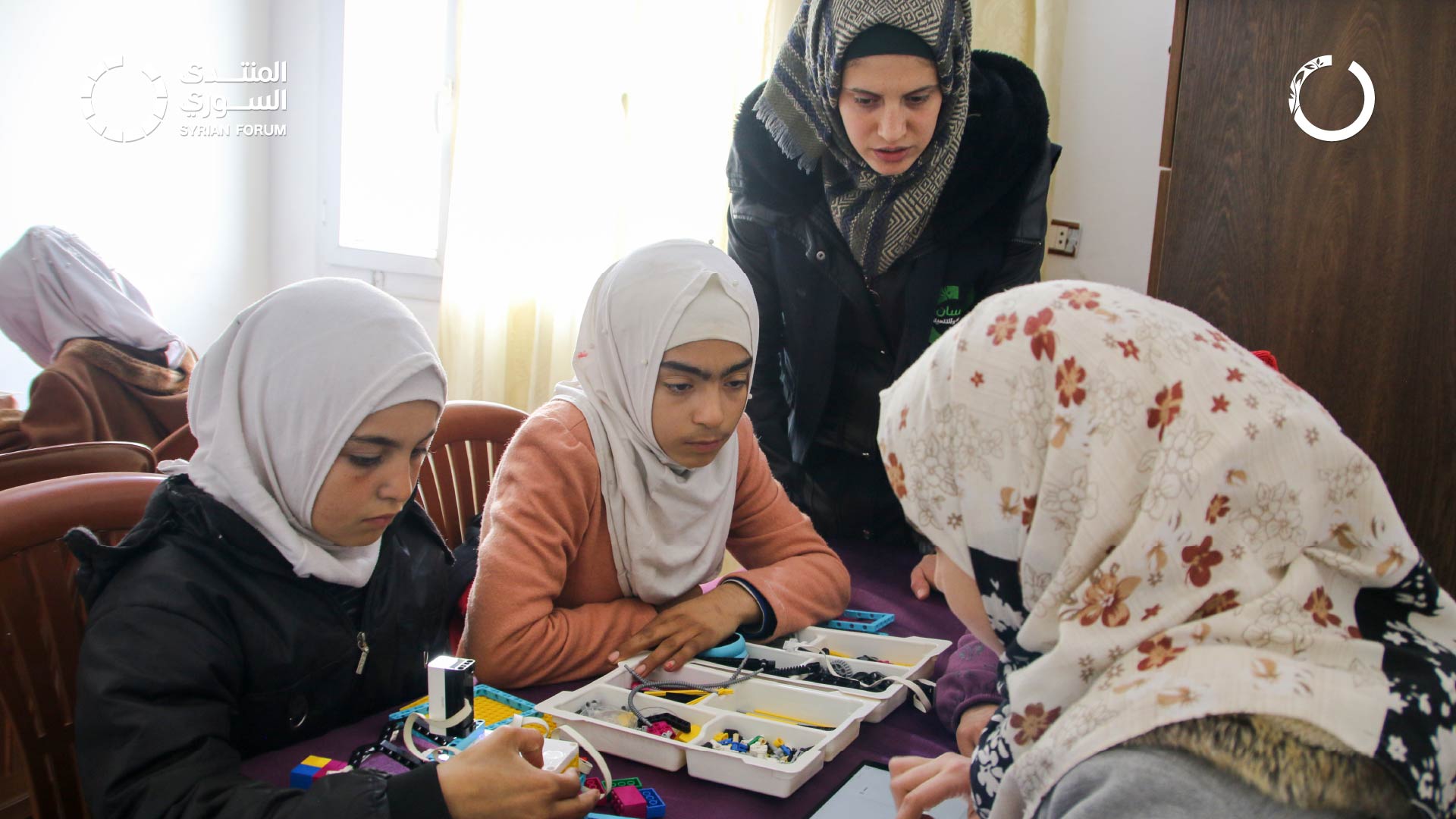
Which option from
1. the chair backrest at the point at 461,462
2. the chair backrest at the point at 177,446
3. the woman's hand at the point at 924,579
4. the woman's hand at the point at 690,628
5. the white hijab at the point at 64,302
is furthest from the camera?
the white hijab at the point at 64,302

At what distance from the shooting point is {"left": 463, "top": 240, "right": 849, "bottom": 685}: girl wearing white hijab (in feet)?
4.11

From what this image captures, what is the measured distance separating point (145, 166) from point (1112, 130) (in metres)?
3.58

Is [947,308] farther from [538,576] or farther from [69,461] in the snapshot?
[69,461]

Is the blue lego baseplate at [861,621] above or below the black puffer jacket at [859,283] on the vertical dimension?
below

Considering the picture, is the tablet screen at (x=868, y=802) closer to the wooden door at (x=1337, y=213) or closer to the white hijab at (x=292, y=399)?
the white hijab at (x=292, y=399)

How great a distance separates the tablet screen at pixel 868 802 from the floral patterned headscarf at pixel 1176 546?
0.14 metres

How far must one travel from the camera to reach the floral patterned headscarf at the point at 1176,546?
657mm

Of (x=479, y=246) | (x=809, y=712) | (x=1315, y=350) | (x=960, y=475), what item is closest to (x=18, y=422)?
(x=479, y=246)

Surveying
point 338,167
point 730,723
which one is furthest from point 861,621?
point 338,167

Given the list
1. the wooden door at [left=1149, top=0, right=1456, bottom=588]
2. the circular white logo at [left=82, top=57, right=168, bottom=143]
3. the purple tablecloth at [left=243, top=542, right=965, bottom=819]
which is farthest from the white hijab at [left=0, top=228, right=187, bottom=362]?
the wooden door at [left=1149, top=0, right=1456, bottom=588]

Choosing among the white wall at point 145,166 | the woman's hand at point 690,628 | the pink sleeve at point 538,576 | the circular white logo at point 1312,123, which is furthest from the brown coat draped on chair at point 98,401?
the circular white logo at point 1312,123

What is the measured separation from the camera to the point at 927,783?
34.0 inches

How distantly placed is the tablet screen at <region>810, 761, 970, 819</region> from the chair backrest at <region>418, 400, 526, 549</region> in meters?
1.11

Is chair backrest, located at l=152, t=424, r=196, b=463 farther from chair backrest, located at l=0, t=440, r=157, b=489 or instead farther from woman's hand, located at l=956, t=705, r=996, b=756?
woman's hand, located at l=956, t=705, r=996, b=756
